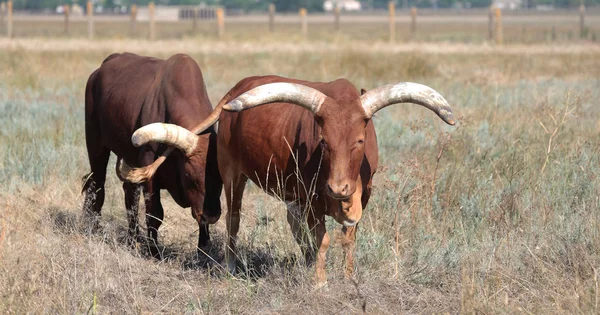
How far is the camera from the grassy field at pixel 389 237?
6234 millimetres

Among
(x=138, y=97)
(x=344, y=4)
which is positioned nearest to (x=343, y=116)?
(x=138, y=97)

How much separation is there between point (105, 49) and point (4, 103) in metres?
14.4

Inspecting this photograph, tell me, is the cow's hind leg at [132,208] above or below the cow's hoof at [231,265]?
above

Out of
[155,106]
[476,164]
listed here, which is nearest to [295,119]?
[155,106]

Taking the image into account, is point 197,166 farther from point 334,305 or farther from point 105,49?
point 105,49

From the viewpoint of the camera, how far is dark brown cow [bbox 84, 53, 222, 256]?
755cm

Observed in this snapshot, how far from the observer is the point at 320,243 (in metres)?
6.67

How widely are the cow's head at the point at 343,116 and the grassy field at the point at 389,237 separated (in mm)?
758

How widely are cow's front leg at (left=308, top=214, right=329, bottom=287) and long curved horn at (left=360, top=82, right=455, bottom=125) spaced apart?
3.01 ft

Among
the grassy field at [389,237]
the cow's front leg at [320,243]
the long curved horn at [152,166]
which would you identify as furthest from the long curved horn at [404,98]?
the long curved horn at [152,166]

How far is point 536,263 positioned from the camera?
6.68 metres

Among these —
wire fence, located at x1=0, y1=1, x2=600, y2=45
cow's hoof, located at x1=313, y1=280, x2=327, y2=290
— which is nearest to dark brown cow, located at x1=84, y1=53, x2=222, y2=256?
cow's hoof, located at x1=313, y1=280, x2=327, y2=290

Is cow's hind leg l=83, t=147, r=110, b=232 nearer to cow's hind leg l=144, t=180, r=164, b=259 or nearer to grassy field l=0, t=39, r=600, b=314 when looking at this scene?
grassy field l=0, t=39, r=600, b=314

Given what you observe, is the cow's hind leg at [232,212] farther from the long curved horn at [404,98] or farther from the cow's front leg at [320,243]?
the long curved horn at [404,98]
